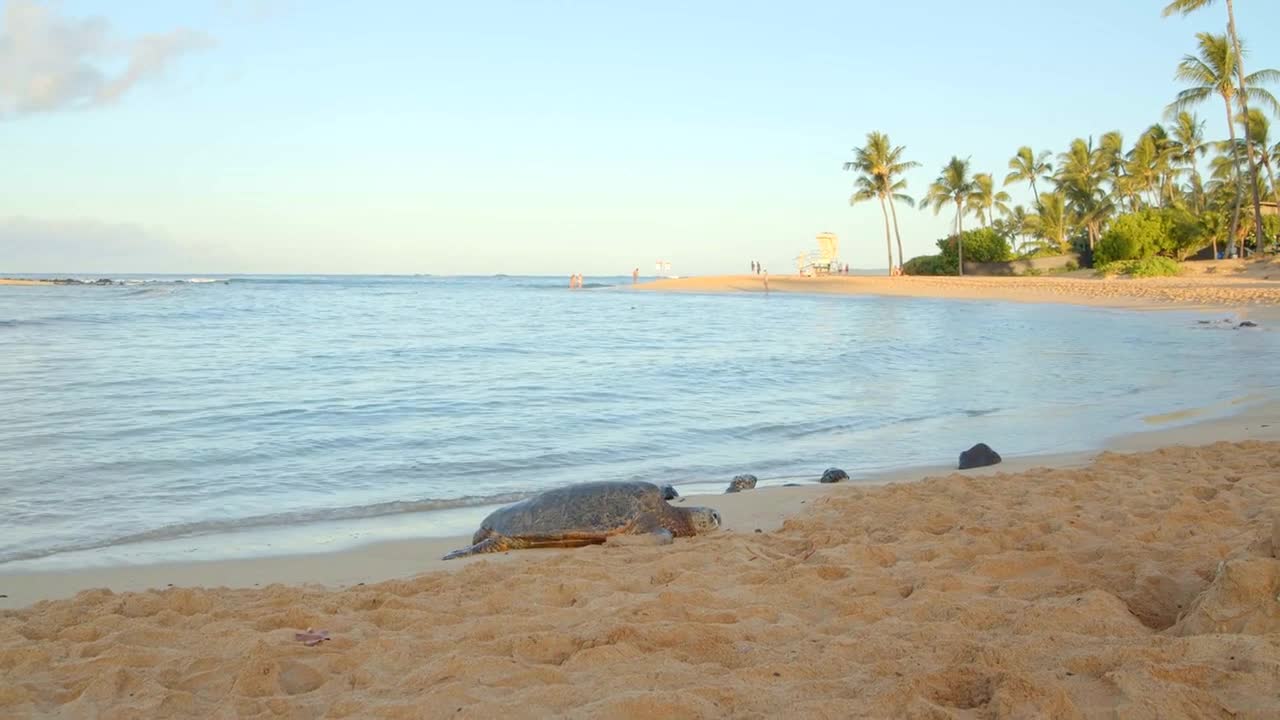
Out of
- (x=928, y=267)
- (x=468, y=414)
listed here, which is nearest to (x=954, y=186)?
(x=928, y=267)

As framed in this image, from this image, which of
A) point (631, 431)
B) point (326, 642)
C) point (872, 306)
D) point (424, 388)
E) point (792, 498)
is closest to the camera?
point (326, 642)

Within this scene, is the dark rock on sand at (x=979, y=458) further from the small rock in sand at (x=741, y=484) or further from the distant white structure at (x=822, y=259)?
the distant white structure at (x=822, y=259)

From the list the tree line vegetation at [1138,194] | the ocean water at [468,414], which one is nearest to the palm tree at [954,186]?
the tree line vegetation at [1138,194]

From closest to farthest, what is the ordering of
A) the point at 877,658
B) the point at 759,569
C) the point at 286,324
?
the point at 877,658
the point at 759,569
the point at 286,324

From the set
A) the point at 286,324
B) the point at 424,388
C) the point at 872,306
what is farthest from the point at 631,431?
the point at 872,306

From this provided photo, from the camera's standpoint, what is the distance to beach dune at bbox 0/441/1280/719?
8.96 ft

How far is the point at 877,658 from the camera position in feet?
10.3

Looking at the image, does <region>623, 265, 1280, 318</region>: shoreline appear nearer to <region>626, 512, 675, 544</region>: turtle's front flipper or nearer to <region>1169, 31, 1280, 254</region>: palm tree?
<region>1169, 31, 1280, 254</region>: palm tree

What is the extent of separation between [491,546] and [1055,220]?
57.0 meters

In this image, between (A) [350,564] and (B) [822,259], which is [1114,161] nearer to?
(B) [822,259]

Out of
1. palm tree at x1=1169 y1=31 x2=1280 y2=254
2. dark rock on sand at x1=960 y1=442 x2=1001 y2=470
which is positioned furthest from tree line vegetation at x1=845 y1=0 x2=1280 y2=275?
dark rock on sand at x1=960 y1=442 x2=1001 y2=470

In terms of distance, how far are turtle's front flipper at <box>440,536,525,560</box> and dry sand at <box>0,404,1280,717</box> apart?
33cm

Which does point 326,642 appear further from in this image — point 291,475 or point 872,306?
point 872,306

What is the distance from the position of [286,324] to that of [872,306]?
23.5 m
